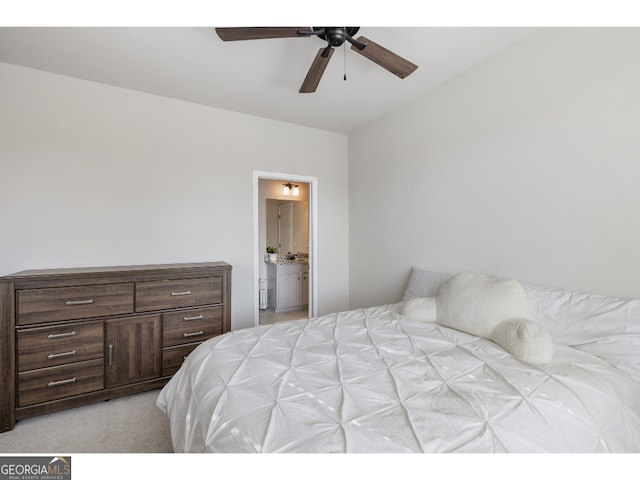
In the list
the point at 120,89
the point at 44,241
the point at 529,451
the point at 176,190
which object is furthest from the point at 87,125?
the point at 529,451

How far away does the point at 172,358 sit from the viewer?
249 centimetres

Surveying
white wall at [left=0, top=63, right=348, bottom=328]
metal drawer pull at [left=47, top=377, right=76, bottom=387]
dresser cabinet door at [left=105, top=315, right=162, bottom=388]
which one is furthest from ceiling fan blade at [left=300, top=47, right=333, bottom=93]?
metal drawer pull at [left=47, top=377, right=76, bottom=387]


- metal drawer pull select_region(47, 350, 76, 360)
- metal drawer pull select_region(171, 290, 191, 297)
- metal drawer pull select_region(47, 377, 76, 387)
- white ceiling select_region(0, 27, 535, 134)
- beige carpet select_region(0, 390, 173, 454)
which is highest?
white ceiling select_region(0, 27, 535, 134)

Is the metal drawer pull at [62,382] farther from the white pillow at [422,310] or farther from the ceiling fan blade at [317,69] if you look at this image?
the ceiling fan blade at [317,69]

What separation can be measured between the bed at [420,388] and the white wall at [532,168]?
286 millimetres

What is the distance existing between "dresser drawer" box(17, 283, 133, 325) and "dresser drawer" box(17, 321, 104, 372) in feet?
0.27

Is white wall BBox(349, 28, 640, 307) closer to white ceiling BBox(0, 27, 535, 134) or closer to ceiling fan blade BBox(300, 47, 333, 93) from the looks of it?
white ceiling BBox(0, 27, 535, 134)

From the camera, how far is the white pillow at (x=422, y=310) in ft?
6.93

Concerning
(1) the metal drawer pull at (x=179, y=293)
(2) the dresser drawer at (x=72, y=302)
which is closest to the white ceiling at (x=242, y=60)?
(2) the dresser drawer at (x=72, y=302)

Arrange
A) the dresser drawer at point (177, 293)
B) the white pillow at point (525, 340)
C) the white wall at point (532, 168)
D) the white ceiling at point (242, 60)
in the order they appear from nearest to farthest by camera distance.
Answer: the white pillow at point (525, 340) < the white wall at point (532, 168) < the white ceiling at point (242, 60) < the dresser drawer at point (177, 293)

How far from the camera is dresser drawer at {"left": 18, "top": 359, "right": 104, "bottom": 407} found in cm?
203

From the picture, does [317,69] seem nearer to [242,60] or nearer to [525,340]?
[242,60]

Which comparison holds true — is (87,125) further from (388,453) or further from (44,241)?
(388,453)

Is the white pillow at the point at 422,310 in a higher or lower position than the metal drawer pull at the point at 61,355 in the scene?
higher
